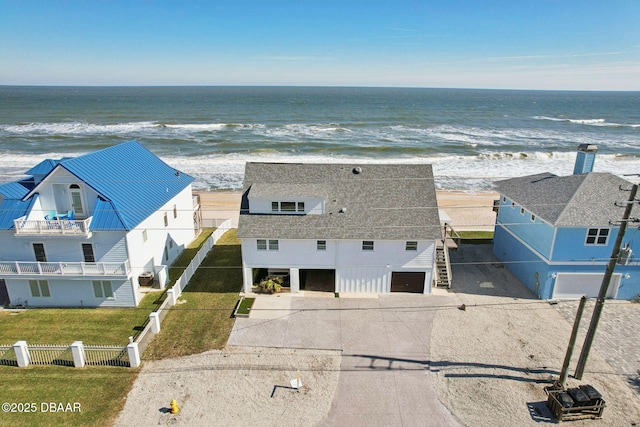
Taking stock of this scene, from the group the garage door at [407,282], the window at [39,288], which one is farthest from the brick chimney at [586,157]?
the window at [39,288]

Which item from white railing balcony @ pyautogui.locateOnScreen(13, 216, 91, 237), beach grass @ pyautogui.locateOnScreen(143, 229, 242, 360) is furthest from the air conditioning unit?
white railing balcony @ pyautogui.locateOnScreen(13, 216, 91, 237)

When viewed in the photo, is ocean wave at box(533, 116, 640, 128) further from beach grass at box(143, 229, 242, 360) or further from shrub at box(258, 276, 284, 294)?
beach grass at box(143, 229, 242, 360)

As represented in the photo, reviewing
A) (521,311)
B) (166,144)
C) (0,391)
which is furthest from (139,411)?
(166,144)

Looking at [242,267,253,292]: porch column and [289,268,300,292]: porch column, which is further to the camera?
[242,267,253,292]: porch column

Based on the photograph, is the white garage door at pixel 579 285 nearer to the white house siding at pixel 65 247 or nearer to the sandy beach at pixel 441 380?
the sandy beach at pixel 441 380

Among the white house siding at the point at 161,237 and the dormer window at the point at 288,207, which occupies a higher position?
the dormer window at the point at 288,207

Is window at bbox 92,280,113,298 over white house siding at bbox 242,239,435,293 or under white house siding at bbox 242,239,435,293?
under

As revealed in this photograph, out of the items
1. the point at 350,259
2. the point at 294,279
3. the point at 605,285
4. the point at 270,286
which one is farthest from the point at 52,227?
the point at 605,285
